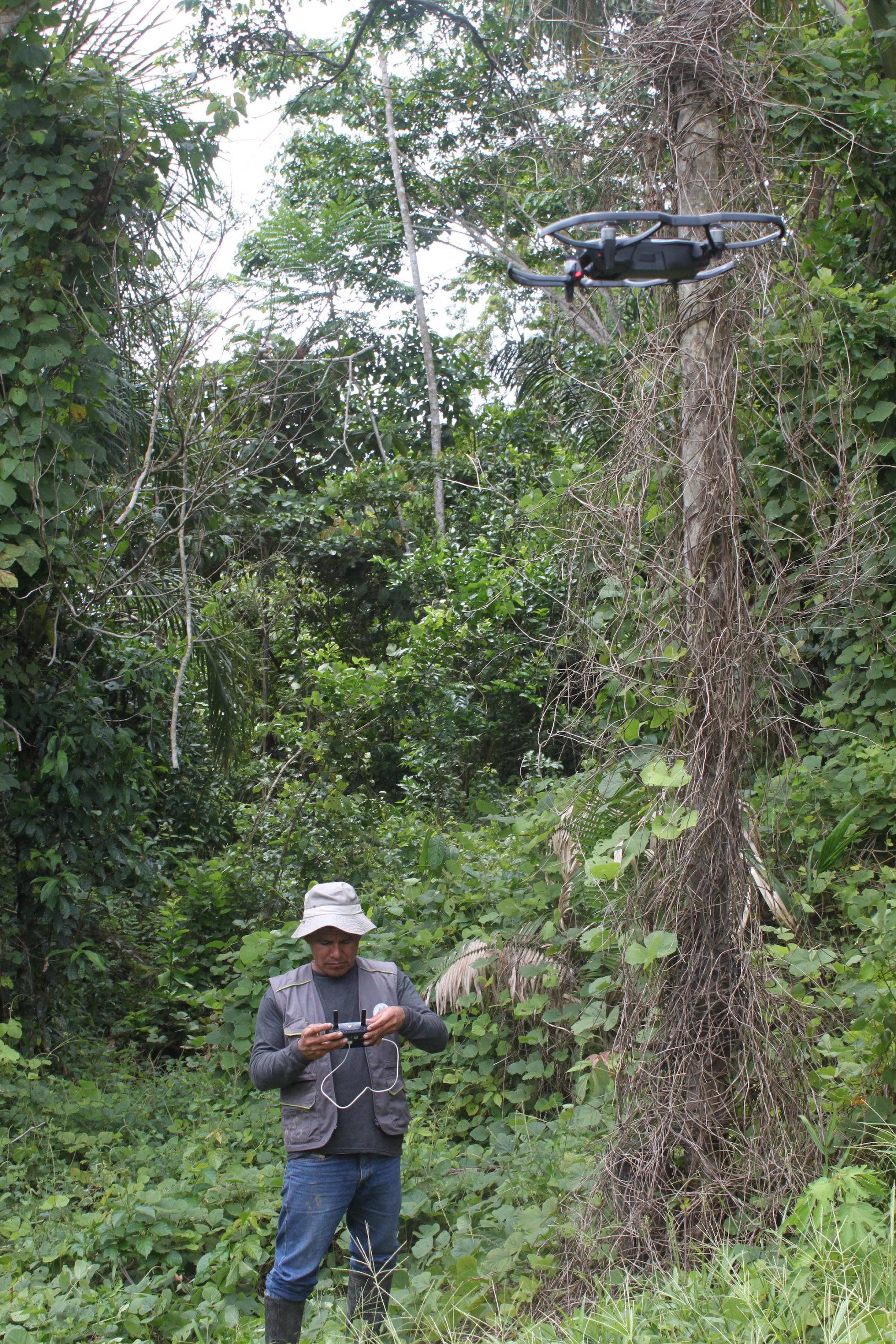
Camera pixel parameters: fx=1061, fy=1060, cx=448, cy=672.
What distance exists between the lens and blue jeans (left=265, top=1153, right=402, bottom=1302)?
3.15m

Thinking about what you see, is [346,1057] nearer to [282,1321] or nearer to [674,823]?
[282,1321]

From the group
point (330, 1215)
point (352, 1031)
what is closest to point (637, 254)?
point (352, 1031)

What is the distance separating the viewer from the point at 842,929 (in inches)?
202

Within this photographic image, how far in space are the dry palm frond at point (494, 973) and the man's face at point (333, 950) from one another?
67.8 inches

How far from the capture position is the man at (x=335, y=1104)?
3174 mm

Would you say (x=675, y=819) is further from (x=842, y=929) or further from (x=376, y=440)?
(x=376, y=440)

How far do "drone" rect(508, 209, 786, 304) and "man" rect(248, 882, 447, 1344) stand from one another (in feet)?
6.65

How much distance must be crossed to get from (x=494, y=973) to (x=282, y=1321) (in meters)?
2.18

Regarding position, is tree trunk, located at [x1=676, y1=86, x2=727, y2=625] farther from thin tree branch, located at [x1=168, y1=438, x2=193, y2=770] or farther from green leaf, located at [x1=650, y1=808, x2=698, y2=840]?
thin tree branch, located at [x1=168, y1=438, x2=193, y2=770]

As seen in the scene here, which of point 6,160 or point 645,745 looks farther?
point 6,160

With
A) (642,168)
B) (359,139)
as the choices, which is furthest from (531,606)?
(359,139)

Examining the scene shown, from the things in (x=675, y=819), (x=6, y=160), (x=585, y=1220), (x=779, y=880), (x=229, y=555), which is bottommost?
(x=585, y=1220)

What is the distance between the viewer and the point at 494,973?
5.16 metres

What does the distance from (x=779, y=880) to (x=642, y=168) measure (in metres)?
2.86
